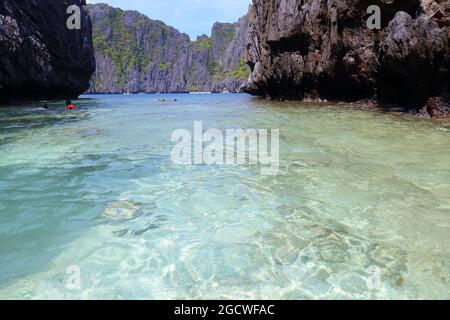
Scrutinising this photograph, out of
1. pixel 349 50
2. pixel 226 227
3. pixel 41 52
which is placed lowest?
pixel 226 227

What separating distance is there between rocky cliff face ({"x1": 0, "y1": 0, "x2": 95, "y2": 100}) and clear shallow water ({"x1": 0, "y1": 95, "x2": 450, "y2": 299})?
93.1 feet

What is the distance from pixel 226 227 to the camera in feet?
18.1

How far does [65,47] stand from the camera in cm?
4503

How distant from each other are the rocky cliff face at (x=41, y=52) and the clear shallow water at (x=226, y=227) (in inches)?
1117

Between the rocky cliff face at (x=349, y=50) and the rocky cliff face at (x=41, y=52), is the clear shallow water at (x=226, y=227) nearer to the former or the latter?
the rocky cliff face at (x=349, y=50)

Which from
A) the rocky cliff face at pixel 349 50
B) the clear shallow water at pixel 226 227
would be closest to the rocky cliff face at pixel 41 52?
the rocky cliff face at pixel 349 50

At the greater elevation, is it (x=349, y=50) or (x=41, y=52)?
(x=41, y=52)

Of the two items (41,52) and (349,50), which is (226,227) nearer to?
(349,50)

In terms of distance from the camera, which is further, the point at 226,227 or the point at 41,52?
the point at 41,52

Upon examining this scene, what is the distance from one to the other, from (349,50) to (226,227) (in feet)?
80.2

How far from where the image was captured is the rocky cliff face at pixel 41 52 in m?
32.9

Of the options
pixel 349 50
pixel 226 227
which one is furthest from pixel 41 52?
pixel 226 227

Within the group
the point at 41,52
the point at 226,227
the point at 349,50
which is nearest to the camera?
the point at 226,227
